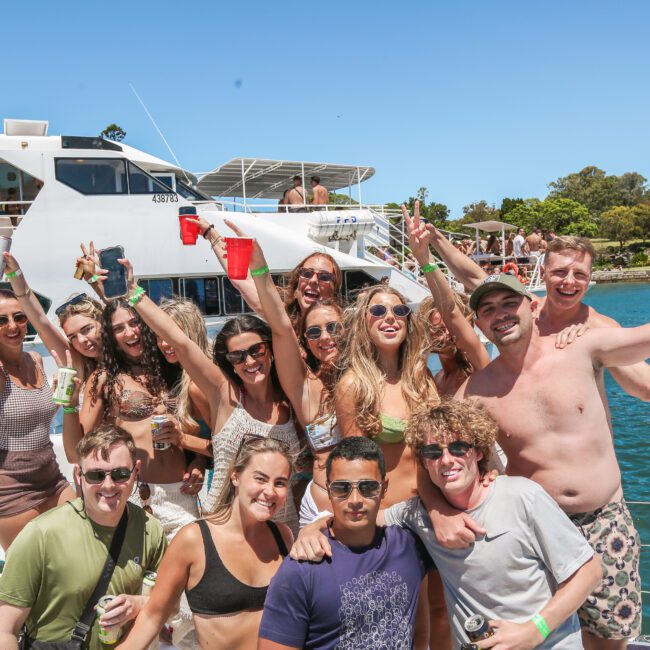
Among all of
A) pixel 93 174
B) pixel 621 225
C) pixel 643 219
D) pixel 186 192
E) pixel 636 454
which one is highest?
pixel 643 219

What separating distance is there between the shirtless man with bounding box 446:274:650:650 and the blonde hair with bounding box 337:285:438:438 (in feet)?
1.09

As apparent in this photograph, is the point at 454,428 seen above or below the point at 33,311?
below

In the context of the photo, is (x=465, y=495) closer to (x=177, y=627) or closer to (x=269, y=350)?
(x=269, y=350)

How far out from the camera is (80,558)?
254 cm

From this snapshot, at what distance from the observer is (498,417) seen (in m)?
2.89

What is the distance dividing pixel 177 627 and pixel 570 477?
2029 millimetres

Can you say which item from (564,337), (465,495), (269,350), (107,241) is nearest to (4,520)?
(269,350)

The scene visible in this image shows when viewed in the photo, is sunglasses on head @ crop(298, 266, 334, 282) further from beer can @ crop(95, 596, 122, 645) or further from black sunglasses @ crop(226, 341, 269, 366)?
beer can @ crop(95, 596, 122, 645)

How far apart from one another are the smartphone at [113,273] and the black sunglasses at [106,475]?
52.5 inches

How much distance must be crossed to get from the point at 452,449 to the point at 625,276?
68919 millimetres

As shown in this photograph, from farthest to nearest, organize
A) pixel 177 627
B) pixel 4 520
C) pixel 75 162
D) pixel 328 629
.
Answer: pixel 75 162 → pixel 4 520 → pixel 177 627 → pixel 328 629

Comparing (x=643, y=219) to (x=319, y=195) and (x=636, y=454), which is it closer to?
(x=319, y=195)

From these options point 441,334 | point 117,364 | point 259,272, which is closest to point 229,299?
point 117,364

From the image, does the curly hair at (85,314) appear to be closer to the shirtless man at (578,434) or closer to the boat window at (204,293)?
the shirtless man at (578,434)
